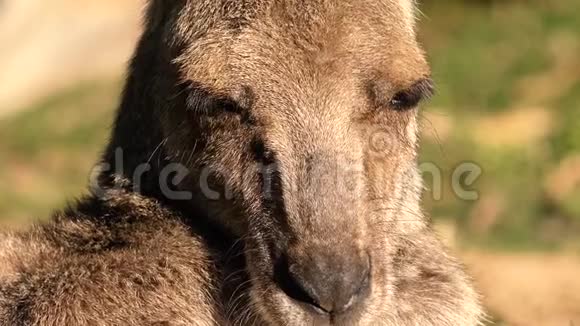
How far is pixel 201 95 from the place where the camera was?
5.21 meters

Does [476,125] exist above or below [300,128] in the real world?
below

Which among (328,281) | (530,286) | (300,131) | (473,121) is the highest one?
(300,131)

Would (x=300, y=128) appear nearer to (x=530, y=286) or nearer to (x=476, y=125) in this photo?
(x=530, y=286)

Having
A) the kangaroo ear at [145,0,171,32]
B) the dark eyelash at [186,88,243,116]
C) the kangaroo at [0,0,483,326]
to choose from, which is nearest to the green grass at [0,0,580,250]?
the kangaroo ear at [145,0,171,32]

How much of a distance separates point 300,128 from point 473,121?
11.5 meters

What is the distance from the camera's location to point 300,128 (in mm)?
5129

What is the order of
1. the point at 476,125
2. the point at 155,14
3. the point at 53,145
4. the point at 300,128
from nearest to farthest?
1. the point at 300,128
2. the point at 155,14
3. the point at 476,125
4. the point at 53,145

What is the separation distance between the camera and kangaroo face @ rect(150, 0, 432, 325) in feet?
16.1

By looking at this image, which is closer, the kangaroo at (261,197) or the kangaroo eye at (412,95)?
the kangaroo at (261,197)

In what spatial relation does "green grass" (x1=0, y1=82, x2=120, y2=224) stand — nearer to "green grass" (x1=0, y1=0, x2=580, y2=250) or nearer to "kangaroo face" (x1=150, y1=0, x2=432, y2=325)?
"green grass" (x1=0, y1=0, x2=580, y2=250)

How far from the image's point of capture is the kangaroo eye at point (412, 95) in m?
5.35

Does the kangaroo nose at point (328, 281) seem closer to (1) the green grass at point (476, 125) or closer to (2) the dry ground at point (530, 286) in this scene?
(2) the dry ground at point (530, 286)

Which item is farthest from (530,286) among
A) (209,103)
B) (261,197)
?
(209,103)

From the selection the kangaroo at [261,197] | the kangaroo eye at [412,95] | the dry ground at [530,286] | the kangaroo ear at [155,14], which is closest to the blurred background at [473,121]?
the dry ground at [530,286]
